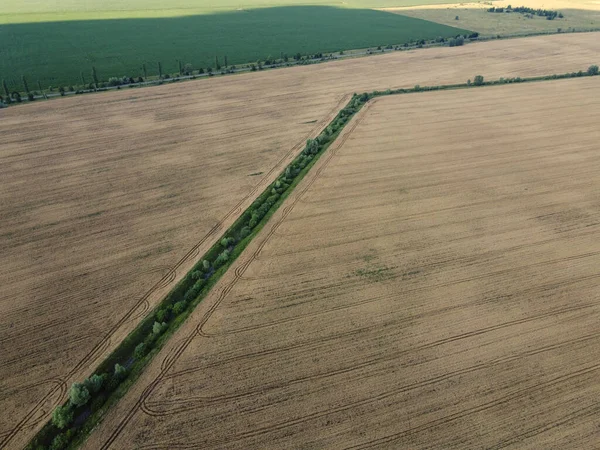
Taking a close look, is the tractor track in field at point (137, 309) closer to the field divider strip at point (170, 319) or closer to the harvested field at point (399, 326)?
the field divider strip at point (170, 319)

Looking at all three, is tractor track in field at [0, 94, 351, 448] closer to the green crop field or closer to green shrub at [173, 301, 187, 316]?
green shrub at [173, 301, 187, 316]

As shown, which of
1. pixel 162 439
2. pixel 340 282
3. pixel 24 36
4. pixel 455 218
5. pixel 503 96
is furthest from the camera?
pixel 24 36

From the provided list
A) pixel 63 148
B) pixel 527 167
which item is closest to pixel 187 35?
pixel 63 148

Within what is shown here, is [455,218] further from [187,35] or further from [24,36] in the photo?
[24,36]

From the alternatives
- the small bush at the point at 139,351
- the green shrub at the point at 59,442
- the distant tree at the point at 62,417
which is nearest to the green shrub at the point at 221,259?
the small bush at the point at 139,351

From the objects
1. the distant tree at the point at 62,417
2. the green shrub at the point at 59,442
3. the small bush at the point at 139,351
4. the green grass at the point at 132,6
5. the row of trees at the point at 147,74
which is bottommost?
the green shrub at the point at 59,442

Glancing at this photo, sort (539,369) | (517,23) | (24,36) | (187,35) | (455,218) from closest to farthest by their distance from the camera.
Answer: (539,369) < (455,218) < (24,36) < (187,35) < (517,23)
